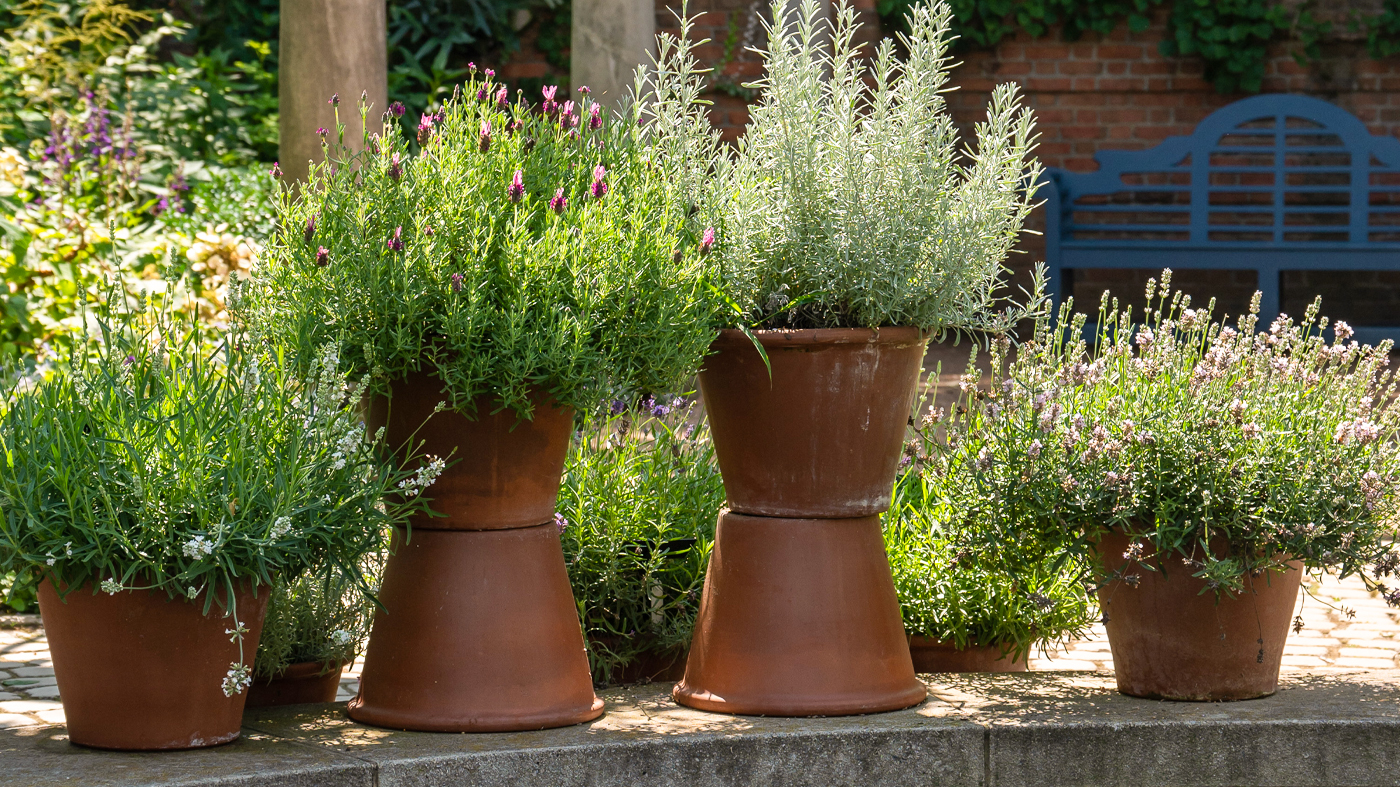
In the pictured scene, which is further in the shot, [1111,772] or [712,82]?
[712,82]

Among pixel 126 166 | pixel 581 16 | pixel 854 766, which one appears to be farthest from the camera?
pixel 126 166

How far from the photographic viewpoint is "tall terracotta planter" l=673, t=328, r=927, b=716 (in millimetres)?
2357

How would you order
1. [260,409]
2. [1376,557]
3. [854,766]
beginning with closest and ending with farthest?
[260,409]
[854,766]
[1376,557]

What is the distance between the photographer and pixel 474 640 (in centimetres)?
225

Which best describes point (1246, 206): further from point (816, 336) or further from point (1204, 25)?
point (816, 336)

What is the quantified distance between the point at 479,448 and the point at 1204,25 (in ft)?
22.6

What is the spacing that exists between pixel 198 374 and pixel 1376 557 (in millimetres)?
1905

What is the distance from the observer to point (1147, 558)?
244 centimetres

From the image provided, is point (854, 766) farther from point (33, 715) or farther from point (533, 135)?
point (33, 715)

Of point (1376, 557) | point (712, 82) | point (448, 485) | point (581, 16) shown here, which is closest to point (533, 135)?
point (448, 485)

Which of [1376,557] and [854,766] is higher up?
[1376,557]

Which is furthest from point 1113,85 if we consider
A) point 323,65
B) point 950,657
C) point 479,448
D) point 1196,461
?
point 479,448

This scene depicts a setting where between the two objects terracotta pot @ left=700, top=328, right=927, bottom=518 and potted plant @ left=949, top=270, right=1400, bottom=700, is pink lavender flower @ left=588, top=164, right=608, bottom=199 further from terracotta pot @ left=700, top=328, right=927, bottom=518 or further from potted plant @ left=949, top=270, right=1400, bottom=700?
potted plant @ left=949, top=270, right=1400, bottom=700

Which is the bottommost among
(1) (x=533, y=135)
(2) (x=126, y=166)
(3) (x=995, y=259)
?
(3) (x=995, y=259)
